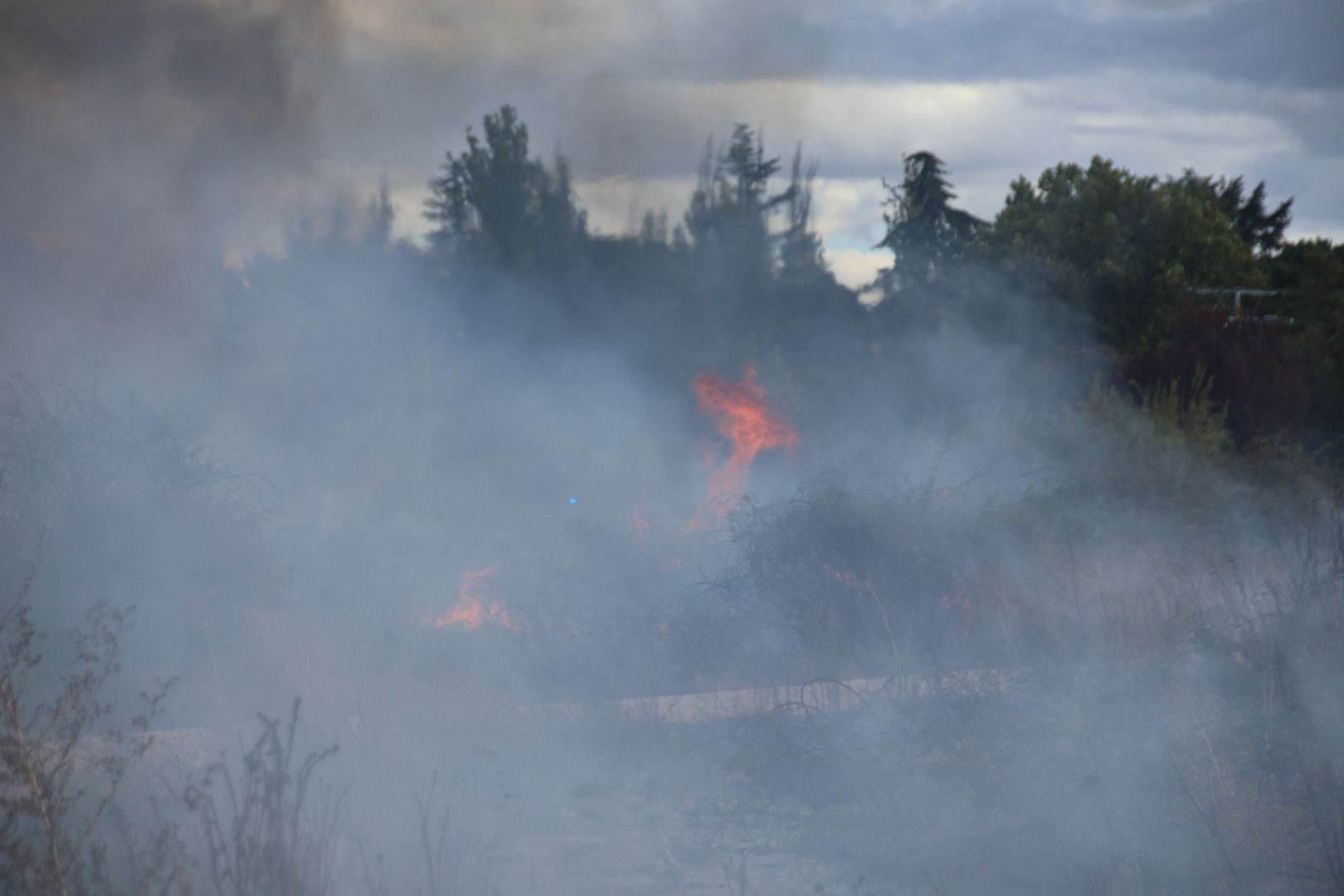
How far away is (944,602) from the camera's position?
705 cm

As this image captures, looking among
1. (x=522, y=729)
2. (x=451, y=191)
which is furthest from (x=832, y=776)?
(x=451, y=191)

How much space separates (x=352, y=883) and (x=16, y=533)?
13.3ft

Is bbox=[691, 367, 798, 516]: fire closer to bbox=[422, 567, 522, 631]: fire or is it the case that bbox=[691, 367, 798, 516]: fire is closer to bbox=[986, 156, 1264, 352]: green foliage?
bbox=[422, 567, 522, 631]: fire

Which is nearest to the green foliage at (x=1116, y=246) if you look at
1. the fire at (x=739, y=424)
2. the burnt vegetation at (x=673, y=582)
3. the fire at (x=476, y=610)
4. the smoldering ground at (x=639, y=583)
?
the burnt vegetation at (x=673, y=582)

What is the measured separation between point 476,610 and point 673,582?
1.43m

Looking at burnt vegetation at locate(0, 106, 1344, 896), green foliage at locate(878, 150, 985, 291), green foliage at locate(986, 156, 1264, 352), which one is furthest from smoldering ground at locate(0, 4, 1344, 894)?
green foliage at locate(878, 150, 985, 291)

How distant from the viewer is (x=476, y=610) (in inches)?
313

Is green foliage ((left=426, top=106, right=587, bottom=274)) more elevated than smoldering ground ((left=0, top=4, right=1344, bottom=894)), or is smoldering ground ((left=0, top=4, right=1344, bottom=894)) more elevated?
green foliage ((left=426, top=106, right=587, bottom=274))

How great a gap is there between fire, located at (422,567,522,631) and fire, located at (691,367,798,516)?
2200 mm

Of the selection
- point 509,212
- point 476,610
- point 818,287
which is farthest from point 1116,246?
point 476,610

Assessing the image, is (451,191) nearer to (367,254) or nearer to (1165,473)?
(367,254)

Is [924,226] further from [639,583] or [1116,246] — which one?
[639,583]

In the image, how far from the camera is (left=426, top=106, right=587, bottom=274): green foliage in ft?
40.9

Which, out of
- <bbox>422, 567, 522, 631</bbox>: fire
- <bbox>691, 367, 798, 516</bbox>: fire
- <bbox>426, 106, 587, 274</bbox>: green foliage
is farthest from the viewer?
<bbox>426, 106, 587, 274</bbox>: green foliage
